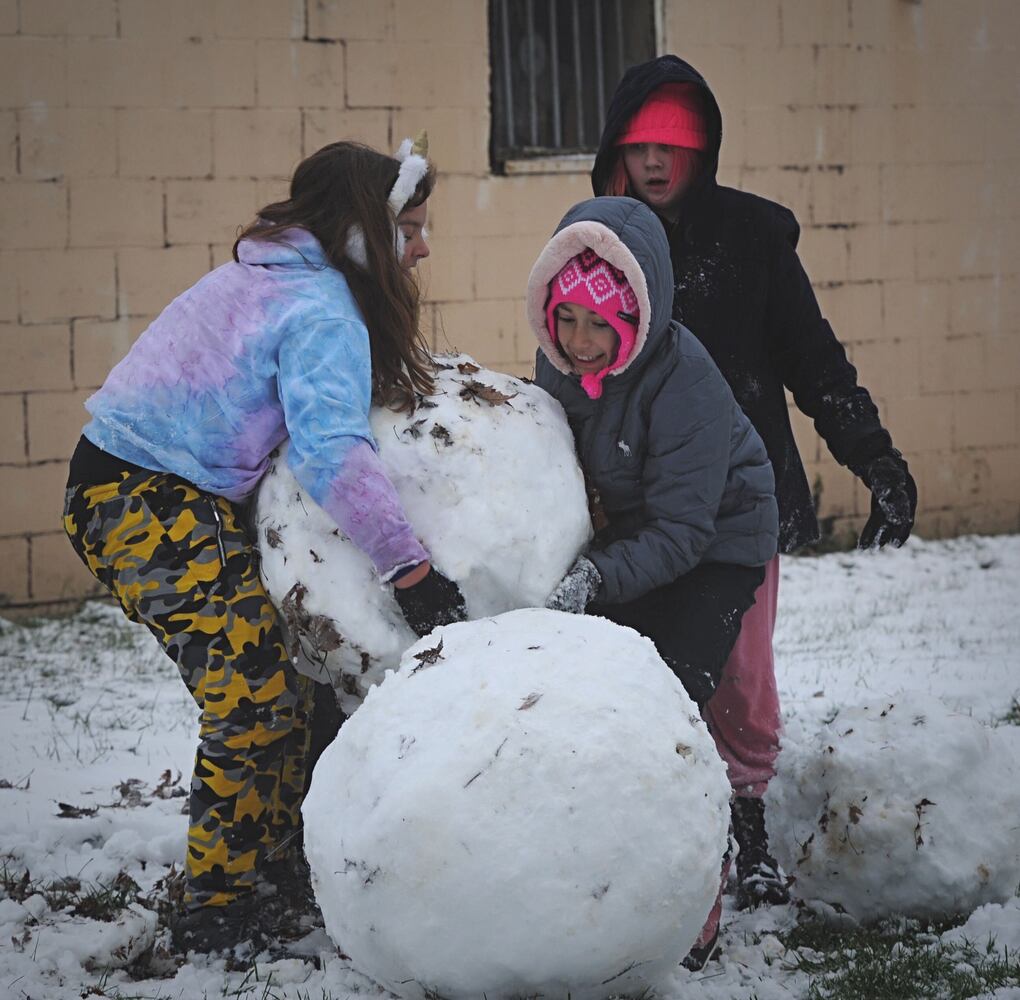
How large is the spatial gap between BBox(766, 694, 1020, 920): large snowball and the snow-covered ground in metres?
0.07

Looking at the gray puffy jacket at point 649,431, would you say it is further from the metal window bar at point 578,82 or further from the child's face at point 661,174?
the metal window bar at point 578,82

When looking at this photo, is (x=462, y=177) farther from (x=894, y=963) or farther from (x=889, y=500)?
(x=894, y=963)

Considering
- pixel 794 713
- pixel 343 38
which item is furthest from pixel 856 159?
pixel 794 713

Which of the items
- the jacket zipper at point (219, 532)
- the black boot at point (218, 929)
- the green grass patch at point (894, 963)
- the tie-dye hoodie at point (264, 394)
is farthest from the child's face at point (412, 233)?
the green grass patch at point (894, 963)

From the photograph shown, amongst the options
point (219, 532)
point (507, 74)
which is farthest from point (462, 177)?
point (219, 532)

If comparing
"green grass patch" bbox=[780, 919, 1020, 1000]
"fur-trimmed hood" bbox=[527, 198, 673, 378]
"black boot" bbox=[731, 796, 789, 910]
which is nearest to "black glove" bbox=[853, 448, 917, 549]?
"black boot" bbox=[731, 796, 789, 910]

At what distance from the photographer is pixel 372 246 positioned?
110 inches

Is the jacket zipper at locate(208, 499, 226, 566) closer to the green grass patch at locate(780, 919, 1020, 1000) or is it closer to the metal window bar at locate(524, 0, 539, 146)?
the green grass patch at locate(780, 919, 1020, 1000)

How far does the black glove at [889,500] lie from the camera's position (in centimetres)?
330

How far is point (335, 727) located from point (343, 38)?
4.61m

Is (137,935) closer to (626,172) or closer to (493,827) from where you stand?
(493,827)

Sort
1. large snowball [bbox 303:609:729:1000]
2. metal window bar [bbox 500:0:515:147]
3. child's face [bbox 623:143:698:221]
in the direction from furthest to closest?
metal window bar [bbox 500:0:515:147]
child's face [bbox 623:143:698:221]
large snowball [bbox 303:609:729:1000]

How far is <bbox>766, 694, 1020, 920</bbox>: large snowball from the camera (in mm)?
2838

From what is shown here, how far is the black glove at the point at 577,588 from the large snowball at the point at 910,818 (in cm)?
78
